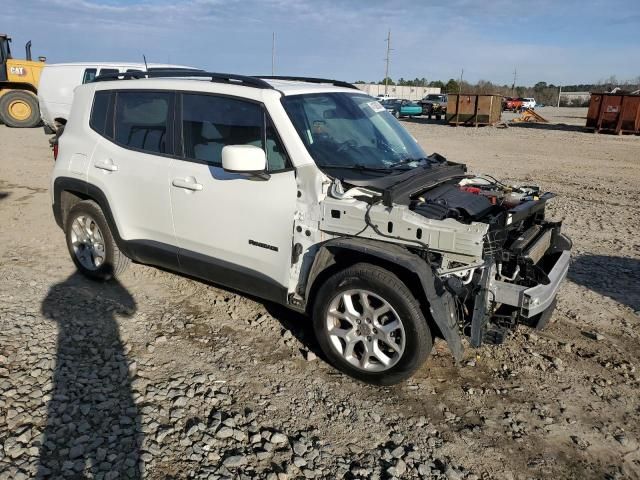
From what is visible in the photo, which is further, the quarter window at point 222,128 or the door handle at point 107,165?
the door handle at point 107,165

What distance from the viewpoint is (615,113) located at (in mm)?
24000

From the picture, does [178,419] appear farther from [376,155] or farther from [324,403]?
[376,155]

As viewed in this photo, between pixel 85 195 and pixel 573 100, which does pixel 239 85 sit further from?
pixel 573 100

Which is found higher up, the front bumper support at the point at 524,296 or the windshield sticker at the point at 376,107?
the windshield sticker at the point at 376,107

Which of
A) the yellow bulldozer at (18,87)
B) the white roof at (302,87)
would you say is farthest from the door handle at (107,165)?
the yellow bulldozer at (18,87)

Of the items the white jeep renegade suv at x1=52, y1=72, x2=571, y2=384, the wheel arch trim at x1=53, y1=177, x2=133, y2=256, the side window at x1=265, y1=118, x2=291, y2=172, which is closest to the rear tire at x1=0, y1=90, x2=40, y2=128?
the wheel arch trim at x1=53, y1=177, x2=133, y2=256

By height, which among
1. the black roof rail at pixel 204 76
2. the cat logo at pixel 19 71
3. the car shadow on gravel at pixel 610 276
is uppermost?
the cat logo at pixel 19 71

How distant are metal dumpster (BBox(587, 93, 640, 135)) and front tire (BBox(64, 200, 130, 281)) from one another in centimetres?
2473

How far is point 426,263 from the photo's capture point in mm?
3391

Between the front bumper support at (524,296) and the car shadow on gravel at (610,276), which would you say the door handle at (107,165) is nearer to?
the front bumper support at (524,296)

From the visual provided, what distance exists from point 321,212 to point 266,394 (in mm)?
1295

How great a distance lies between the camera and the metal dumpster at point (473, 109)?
1115 inches

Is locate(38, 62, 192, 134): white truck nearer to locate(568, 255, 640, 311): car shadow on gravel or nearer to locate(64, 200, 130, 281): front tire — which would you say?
locate(64, 200, 130, 281): front tire

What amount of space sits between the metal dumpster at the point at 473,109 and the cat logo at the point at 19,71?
20864mm
